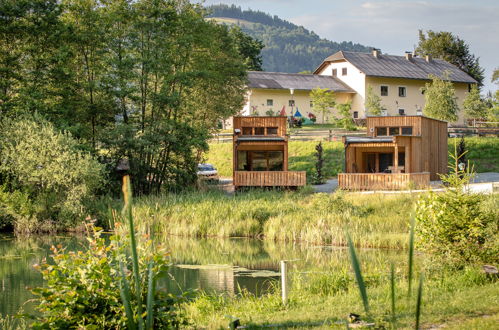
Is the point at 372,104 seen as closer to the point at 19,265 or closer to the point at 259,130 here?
the point at 259,130

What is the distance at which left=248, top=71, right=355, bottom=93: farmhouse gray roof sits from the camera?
57.4 meters

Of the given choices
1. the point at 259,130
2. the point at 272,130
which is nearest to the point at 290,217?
the point at 272,130

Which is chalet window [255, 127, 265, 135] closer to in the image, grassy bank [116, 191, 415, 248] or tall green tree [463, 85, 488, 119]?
grassy bank [116, 191, 415, 248]

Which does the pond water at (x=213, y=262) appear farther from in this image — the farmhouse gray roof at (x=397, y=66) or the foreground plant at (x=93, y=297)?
the farmhouse gray roof at (x=397, y=66)

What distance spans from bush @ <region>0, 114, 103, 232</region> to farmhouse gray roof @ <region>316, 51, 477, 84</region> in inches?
1479

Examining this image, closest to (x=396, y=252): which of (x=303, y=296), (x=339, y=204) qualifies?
(x=339, y=204)

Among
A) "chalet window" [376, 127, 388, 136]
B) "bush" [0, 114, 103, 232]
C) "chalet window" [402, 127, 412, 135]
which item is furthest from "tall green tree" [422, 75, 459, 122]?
"bush" [0, 114, 103, 232]

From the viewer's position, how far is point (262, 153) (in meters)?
36.5

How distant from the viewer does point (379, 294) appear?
34.4 ft

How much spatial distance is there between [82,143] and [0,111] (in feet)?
13.3

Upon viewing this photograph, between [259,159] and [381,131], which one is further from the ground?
[381,131]

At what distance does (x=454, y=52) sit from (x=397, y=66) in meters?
17.0

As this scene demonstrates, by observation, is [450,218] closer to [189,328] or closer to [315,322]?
[315,322]

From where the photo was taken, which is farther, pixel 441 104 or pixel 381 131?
pixel 441 104
